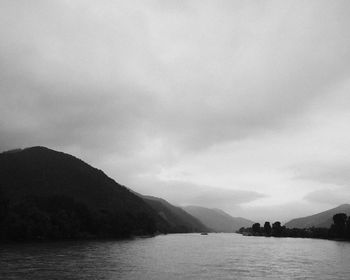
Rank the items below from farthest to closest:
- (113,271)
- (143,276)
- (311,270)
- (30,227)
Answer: (30,227) → (311,270) → (113,271) → (143,276)

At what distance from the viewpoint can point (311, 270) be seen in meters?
90.3

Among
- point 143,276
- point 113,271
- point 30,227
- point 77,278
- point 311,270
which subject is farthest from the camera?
point 30,227

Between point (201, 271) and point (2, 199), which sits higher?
point (2, 199)

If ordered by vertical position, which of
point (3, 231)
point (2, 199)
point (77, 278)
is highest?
point (2, 199)

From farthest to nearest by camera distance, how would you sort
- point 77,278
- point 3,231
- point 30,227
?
point 30,227 < point 3,231 < point 77,278

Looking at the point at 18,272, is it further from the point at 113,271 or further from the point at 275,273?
the point at 275,273

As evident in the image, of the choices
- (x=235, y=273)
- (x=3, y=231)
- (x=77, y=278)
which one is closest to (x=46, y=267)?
(x=77, y=278)

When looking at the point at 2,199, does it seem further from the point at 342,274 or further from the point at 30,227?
the point at 342,274

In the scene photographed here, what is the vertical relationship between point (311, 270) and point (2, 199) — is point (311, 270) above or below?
below

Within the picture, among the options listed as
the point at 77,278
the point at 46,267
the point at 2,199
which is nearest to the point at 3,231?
the point at 2,199

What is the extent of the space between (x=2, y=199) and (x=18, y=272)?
384ft

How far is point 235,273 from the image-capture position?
8250cm

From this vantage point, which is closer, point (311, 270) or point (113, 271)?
point (113, 271)

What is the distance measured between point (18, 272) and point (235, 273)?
136 feet
